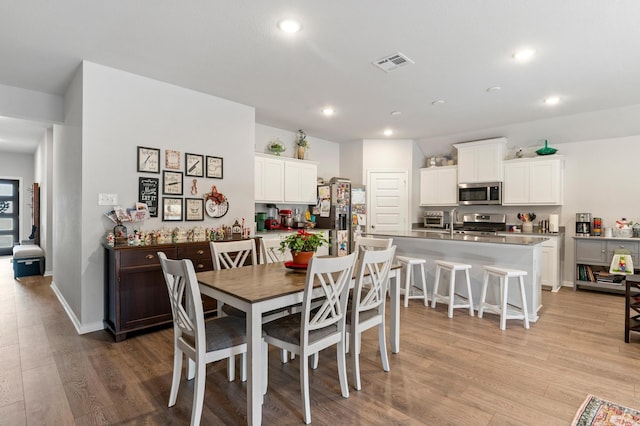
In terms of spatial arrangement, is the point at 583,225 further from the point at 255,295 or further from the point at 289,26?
the point at 255,295

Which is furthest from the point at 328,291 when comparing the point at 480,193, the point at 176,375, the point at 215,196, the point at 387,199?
the point at 480,193

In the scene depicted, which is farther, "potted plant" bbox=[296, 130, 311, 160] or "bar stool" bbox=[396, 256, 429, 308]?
"potted plant" bbox=[296, 130, 311, 160]

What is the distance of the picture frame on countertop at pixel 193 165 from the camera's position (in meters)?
3.97

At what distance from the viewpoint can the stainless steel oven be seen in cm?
660

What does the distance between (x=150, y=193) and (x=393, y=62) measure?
295 cm

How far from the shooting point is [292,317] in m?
2.36

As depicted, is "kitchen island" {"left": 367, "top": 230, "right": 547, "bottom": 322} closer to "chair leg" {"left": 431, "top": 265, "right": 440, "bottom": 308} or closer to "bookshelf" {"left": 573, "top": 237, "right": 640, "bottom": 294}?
"chair leg" {"left": 431, "top": 265, "right": 440, "bottom": 308}

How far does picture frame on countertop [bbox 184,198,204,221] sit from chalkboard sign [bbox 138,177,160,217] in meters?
0.34

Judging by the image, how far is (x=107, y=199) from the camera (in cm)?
343

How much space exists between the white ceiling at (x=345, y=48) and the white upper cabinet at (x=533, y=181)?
1.03 metres

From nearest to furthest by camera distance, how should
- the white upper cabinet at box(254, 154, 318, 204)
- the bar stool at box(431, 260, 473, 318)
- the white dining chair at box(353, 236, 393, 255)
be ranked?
the white dining chair at box(353, 236, 393, 255)
the bar stool at box(431, 260, 473, 318)
the white upper cabinet at box(254, 154, 318, 204)

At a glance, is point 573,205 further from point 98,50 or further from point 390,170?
point 98,50

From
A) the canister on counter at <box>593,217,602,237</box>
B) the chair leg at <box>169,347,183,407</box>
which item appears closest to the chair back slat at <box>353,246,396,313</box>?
the chair leg at <box>169,347,183,407</box>

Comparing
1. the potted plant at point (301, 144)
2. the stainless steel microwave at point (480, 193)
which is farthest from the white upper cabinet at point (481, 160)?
the potted plant at point (301, 144)
